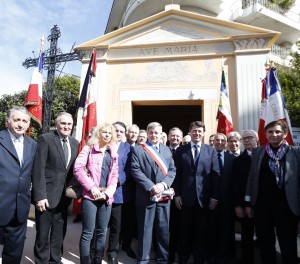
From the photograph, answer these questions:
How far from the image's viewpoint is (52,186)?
3.19 metres

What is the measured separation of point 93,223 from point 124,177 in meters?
0.78

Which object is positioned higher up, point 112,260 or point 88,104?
point 88,104

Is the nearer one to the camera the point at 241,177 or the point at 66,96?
the point at 241,177

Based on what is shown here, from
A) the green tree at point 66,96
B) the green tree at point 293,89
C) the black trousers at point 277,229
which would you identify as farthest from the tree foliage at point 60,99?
the black trousers at point 277,229

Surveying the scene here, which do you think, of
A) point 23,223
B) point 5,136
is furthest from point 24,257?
point 5,136

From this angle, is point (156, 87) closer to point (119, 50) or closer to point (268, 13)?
point (119, 50)

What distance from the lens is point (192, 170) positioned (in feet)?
11.6

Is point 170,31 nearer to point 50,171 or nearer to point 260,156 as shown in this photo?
point 260,156

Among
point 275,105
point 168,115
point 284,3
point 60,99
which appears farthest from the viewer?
point 60,99

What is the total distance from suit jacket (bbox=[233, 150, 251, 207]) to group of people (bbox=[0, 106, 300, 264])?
0.04 feet

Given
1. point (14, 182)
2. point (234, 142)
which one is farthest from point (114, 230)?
point (234, 142)

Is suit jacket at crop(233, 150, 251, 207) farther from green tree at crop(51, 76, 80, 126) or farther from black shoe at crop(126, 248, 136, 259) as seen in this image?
green tree at crop(51, 76, 80, 126)

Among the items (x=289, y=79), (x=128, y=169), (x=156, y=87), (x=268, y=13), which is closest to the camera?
(x=128, y=169)

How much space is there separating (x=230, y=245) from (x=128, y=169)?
6.08ft
